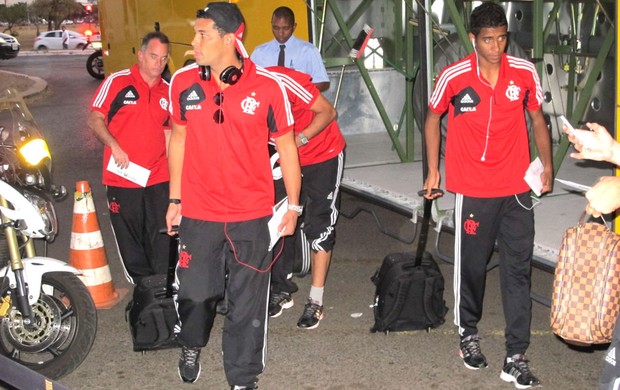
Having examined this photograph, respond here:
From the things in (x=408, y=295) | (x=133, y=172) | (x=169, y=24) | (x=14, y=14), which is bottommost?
(x=14, y=14)

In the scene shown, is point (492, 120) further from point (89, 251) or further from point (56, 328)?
point (89, 251)

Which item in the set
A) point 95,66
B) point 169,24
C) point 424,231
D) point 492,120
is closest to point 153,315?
point 424,231

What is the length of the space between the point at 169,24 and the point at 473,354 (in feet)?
22.3

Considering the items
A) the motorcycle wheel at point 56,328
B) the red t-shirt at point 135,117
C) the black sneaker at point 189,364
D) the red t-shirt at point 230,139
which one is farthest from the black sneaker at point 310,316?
the red t-shirt at point 230,139

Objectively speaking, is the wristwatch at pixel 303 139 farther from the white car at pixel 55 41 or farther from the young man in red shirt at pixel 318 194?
the white car at pixel 55 41

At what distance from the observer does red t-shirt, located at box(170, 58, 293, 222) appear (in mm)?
4688

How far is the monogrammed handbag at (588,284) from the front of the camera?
11.1 ft

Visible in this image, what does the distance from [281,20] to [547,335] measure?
321 centimetres

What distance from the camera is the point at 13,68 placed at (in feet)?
112

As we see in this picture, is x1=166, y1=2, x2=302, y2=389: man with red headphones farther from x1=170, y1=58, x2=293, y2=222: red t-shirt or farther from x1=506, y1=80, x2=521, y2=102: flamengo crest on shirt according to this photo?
x1=506, y1=80, x2=521, y2=102: flamengo crest on shirt

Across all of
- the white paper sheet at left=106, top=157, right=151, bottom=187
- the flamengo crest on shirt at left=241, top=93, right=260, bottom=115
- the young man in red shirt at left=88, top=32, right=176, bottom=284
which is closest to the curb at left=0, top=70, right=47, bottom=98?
the young man in red shirt at left=88, top=32, right=176, bottom=284

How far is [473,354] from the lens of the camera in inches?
214

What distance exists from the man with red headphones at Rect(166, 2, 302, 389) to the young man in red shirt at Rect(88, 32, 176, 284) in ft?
4.71

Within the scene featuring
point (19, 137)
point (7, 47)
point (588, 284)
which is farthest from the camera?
point (7, 47)
